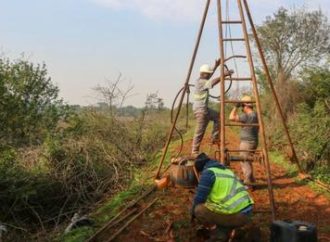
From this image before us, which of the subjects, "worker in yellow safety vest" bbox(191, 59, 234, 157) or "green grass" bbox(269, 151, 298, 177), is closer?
"worker in yellow safety vest" bbox(191, 59, 234, 157)

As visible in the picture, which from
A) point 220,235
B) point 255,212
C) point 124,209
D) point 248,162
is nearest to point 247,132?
point 248,162

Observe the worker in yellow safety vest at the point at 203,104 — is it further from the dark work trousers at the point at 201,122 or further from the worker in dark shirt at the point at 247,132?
the worker in dark shirt at the point at 247,132

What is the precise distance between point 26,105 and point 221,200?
22.3 metres

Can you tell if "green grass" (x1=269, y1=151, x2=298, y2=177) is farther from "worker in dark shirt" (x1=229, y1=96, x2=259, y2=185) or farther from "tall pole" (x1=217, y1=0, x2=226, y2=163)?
"tall pole" (x1=217, y1=0, x2=226, y2=163)

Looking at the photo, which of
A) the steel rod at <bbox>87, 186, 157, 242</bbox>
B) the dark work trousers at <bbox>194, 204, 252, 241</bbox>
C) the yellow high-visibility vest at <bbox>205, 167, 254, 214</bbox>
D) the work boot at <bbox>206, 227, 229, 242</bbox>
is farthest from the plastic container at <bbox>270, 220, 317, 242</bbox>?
the steel rod at <bbox>87, 186, 157, 242</bbox>

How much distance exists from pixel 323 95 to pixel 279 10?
2440 centimetres

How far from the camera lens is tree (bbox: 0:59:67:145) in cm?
2435

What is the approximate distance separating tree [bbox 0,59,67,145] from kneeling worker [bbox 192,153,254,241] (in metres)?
17.2

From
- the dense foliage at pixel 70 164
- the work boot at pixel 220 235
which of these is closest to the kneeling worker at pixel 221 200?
the work boot at pixel 220 235

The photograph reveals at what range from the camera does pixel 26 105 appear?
89.6ft

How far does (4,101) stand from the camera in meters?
25.6

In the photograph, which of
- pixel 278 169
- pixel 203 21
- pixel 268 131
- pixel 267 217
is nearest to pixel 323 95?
pixel 268 131

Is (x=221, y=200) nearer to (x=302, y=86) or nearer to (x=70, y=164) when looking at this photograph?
(x=70, y=164)

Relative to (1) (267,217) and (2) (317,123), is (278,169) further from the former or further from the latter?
(1) (267,217)
